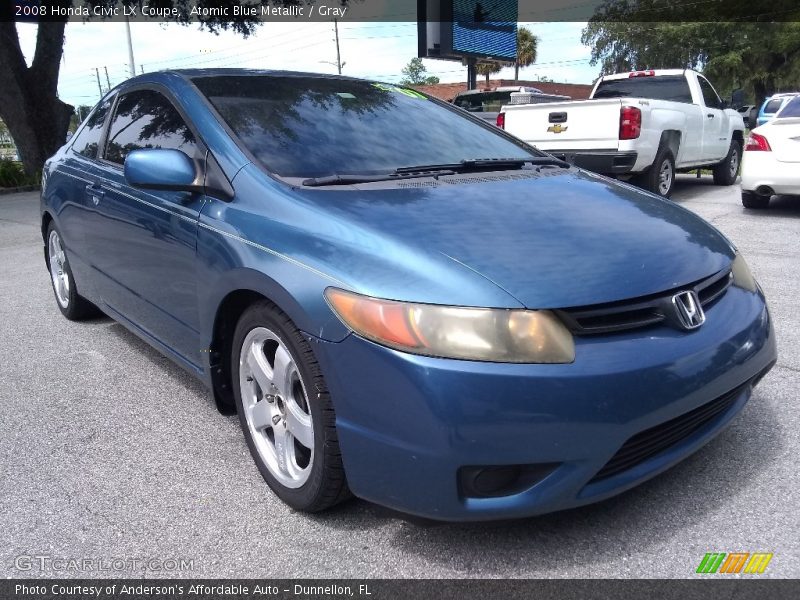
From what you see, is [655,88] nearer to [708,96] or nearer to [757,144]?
[708,96]

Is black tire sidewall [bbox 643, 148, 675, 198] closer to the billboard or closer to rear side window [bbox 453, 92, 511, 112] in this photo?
rear side window [bbox 453, 92, 511, 112]

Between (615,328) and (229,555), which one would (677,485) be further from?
(229,555)

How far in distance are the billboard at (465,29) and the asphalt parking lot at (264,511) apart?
25.0 m

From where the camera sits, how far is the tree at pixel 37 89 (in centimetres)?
1550

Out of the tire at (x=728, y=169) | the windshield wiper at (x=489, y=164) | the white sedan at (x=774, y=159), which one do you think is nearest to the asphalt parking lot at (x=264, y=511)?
the windshield wiper at (x=489, y=164)

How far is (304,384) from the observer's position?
2.14m

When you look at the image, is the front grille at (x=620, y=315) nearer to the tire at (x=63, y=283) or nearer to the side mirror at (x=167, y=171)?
the side mirror at (x=167, y=171)

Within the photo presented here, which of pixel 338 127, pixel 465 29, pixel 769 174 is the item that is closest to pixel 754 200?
pixel 769 174

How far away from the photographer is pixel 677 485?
7.89ft

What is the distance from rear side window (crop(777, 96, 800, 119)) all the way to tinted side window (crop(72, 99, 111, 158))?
787cm

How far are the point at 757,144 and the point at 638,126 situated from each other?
54.0 inches

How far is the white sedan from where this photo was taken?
7.56 meters

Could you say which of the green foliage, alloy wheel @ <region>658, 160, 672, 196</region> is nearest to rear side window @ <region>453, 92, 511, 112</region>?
alloy wheel @ <region>658, 160, 672, 196</region>

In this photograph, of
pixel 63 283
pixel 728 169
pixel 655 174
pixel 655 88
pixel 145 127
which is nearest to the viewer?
pixel 145 127
